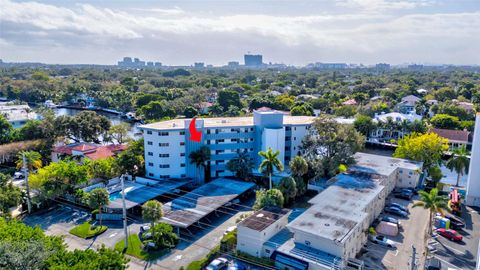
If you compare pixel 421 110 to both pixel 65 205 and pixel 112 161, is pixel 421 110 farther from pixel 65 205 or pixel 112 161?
pixel 65 205

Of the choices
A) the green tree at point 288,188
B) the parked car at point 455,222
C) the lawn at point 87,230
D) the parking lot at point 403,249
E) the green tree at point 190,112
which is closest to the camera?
the parking lot at point 403,249

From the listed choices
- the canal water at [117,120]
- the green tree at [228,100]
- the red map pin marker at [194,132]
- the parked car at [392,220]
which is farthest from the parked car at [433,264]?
the green tree at [228,100]

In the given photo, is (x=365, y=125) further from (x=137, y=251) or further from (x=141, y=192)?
(x=137, y=251)

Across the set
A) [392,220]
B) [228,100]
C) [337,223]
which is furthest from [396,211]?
[228,100]

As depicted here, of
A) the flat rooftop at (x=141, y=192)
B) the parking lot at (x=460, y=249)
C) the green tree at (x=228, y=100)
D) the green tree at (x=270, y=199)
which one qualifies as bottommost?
the parking lot at (x=460, y=249)

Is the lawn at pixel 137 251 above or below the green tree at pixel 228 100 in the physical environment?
below

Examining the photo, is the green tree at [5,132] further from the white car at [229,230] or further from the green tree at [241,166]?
the white car at [229,230]

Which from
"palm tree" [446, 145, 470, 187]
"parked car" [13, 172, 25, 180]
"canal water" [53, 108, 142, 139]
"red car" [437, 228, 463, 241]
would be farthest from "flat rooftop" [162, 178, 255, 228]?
"canal water" [53, 108, 142, 139]
